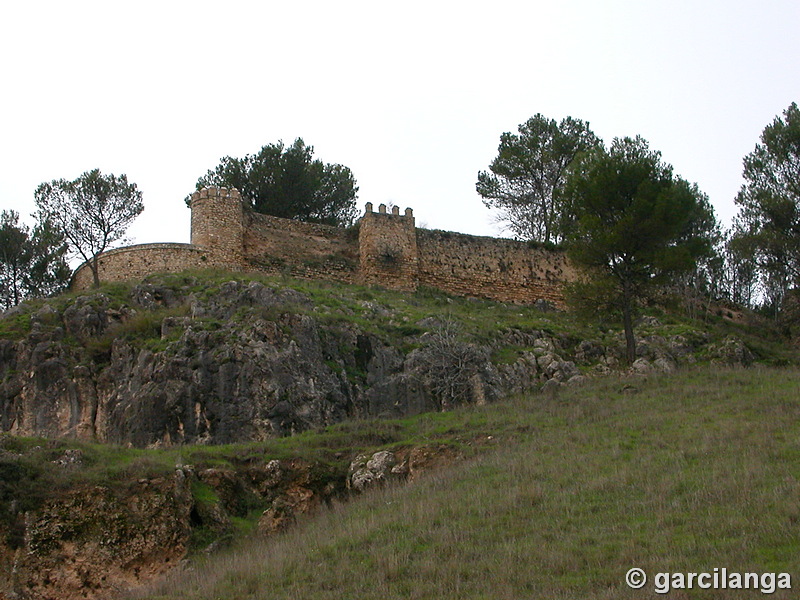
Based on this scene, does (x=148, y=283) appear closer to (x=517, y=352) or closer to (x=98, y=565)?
(x=517, y=352)

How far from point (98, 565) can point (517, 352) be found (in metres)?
11.9

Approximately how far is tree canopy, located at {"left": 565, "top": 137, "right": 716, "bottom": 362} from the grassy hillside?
6326 mm

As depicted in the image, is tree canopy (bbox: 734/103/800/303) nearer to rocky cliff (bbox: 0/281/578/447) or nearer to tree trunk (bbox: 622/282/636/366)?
tree trunk (bbox: 622/282/636/366)

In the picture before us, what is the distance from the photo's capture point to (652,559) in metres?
9.45

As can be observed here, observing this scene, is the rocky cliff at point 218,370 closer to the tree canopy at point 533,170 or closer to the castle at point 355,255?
the castle at point 355,255

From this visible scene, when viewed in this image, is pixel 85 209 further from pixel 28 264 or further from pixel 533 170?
pixel 533 170

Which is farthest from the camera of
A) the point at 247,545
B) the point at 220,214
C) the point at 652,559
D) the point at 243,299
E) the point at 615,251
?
the point at 220,214

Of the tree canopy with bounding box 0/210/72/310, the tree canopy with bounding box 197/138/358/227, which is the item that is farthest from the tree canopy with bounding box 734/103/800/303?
the tree canopy with bounding box 0/210/72/310

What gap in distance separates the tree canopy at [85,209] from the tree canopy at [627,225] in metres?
12.8

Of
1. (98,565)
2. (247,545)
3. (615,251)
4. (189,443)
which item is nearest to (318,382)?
(189,443)

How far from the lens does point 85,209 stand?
26.8 m

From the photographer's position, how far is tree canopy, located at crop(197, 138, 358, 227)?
1228 inches

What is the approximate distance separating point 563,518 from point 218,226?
57.1 ft

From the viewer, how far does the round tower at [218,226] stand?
26.3 m
